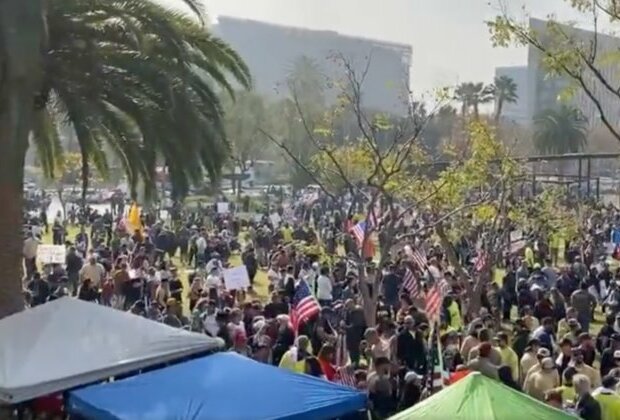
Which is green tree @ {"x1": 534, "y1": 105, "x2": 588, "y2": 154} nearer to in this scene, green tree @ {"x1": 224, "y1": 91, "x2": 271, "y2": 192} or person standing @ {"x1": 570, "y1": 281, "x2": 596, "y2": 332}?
green tree @ {"x1": 224, "y1": 91, "x2": 271, "y2": 192}

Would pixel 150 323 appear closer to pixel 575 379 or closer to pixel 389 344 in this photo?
pixel 389 344

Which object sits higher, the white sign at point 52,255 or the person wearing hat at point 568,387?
the white sign at point 52,255

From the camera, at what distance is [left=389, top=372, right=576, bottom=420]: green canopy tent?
28.3ft

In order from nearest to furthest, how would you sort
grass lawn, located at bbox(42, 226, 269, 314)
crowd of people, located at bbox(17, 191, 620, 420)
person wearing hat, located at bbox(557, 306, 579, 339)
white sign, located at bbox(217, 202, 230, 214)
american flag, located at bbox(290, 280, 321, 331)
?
crowd of people, located at bbox(17, 191, 620, 420), american flag, located at bbox(290, 280, 321, 331), person wearing hat, located at bbox(557, 306, 579, 339), grass lawn, located at bbox(42, 226, 269, 314), white sign, located at bbox(217, 202, 230, 214)

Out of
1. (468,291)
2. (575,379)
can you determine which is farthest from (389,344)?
(468,291)

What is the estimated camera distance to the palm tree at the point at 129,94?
45.4 feet

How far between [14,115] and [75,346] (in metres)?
3.28

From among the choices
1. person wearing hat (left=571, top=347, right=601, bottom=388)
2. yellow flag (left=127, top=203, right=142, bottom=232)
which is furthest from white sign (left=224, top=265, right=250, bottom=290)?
yellow flag (left=127, top=203, right=142, bottom=232)

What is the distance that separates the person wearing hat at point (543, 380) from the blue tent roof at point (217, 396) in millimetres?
2904

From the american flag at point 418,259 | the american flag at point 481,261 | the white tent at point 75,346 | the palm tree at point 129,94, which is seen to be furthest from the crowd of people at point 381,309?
the palm tree at point 129,94

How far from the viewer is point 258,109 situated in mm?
65500

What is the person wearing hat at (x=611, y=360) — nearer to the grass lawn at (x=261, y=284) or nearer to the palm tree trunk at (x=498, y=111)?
the grass lawn at (x=261, y=284)

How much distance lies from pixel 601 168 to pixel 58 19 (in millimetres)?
102618

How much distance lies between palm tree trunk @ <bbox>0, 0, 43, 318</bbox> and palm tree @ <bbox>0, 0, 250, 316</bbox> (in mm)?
26
